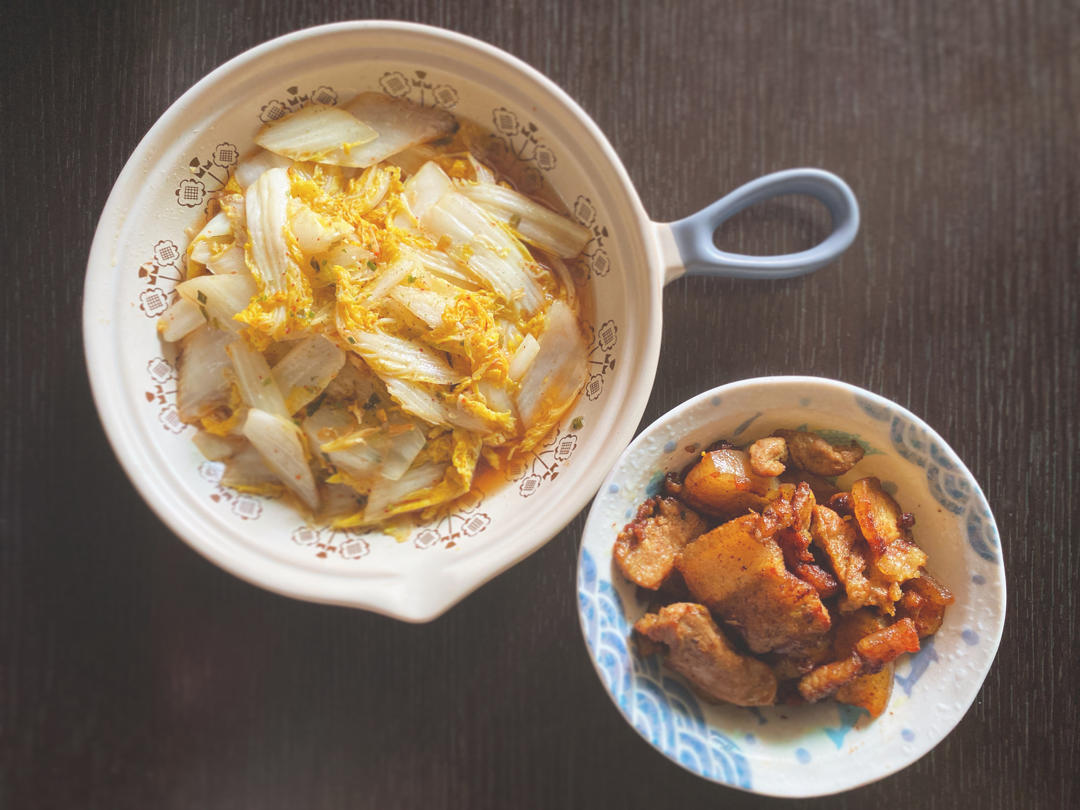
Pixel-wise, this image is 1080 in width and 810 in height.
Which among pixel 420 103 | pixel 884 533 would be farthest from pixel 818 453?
pixel 420 103

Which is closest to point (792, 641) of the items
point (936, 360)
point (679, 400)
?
point (679, 400)

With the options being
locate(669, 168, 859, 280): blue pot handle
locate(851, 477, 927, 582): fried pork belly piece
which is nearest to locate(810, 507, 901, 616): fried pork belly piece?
locate(851, 477, 927, 582): fried pork belly piece

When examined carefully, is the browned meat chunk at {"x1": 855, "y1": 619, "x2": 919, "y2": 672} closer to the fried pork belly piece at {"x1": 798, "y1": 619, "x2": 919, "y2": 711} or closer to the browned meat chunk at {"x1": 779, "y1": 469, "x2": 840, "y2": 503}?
the fried pork belly piece at {"x1": 798, "y1": 619, "x2": 919, "y2": 711}

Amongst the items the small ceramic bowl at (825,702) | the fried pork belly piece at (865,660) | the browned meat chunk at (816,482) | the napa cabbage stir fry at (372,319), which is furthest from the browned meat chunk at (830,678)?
the napa cabbage stir fry at (372,319)

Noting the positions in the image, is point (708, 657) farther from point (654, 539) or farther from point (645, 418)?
point (645, 418)

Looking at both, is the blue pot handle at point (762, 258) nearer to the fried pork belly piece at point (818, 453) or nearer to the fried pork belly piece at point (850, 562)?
the fried pork belly piece at point (818, 453)
